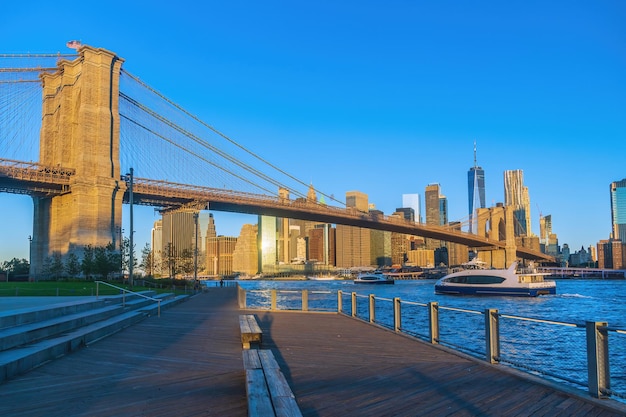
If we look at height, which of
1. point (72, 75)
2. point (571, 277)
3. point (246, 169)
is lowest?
point (571, 277)

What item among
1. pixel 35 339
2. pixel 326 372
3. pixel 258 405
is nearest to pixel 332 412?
pixel 258 405

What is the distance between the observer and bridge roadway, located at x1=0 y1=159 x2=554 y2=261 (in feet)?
157

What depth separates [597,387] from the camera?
20.1 ft

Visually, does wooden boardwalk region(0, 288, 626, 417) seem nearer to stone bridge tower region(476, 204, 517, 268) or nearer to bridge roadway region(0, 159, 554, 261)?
bridge roadway region(0, 159, 554, 261)

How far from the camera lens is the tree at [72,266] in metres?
42.9

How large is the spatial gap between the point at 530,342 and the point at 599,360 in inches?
574

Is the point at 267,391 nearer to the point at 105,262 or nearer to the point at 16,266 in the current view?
the point at 105,262

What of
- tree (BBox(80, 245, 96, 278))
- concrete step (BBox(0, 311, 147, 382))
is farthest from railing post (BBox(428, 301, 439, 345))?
tree (BBox(80, 245, 96, 278))

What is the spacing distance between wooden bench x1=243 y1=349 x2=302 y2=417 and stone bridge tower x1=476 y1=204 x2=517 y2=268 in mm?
99836

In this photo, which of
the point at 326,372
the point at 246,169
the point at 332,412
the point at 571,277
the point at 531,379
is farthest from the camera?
the point at 571,277

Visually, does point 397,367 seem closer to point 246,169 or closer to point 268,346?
point 268,346

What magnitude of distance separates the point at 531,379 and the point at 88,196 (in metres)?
47.3

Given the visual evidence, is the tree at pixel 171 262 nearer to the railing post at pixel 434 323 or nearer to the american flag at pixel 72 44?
the american flag at pixel 72 44

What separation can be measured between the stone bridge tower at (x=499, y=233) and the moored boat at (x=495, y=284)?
38269mm
